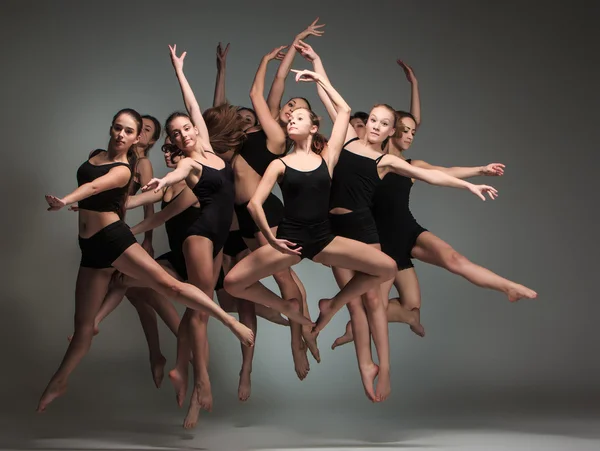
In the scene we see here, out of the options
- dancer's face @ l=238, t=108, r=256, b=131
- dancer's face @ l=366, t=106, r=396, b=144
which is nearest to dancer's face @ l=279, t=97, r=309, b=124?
dancer's face @ l=238, t=108, r=256, b=131

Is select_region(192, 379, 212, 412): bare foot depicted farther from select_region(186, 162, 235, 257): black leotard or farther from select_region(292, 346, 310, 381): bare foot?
select_region(186, 162, 235, 257): black leotard

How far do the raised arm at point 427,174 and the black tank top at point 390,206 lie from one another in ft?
1.87

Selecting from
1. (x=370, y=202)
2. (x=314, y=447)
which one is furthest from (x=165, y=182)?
(x=314, y=447)

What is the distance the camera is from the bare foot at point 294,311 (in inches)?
293

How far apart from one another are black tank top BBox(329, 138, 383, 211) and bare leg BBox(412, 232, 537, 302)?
0.67 meters

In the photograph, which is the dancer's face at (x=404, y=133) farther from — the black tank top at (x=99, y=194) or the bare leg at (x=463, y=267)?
the black tank top at (x=99, y=194)

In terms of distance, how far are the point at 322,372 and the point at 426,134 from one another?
8.34 feet

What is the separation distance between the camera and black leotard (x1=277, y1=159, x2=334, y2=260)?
695 cm

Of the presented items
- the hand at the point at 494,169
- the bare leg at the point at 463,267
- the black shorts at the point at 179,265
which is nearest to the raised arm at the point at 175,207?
the black shorts at the point at 179,265

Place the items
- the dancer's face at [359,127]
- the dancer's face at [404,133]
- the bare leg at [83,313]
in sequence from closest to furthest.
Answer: the bare leg at [83,313]
the dancer's face at [404,133]
the dancer's face at [359,127]

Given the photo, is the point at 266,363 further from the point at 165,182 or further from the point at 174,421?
the point at 165,182

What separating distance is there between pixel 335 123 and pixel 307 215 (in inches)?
27.1

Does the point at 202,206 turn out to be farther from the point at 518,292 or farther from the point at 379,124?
the point at 518,292

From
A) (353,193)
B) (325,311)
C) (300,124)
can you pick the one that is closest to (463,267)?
(353,193)
